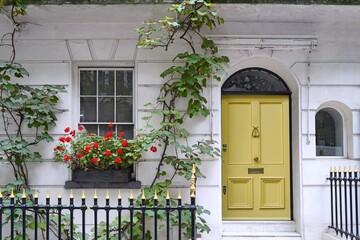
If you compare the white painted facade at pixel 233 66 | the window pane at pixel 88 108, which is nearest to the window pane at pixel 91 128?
the window pane at pixel 88 108

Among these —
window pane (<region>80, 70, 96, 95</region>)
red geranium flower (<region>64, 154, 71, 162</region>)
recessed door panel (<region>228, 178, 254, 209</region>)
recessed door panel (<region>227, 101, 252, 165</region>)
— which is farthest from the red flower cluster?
recessed door panel (<region>228, 178, 254, 209</region>)

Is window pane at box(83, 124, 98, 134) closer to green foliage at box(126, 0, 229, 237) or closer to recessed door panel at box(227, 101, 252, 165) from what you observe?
green foliage at box(126, 0, 229, 237)

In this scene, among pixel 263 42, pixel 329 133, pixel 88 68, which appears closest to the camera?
pixel 263 42

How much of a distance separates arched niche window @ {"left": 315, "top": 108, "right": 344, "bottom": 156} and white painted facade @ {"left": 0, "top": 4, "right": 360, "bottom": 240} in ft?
0.75

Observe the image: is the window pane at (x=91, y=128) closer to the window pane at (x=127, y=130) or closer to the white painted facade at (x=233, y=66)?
the white painted facade at (x=233, y=66)

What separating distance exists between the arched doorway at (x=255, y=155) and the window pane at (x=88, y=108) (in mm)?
2500

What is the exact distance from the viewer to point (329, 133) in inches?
325

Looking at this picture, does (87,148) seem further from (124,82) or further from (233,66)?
(233,66)

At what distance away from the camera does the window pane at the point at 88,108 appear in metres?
8.08

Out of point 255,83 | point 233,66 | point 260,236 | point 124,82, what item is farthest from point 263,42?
point 260,236

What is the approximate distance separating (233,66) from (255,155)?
1.75 meters

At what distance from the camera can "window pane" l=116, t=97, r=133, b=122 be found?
8.08 meters

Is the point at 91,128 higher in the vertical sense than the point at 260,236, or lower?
higher

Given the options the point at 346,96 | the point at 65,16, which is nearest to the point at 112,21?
the point at 65,16
